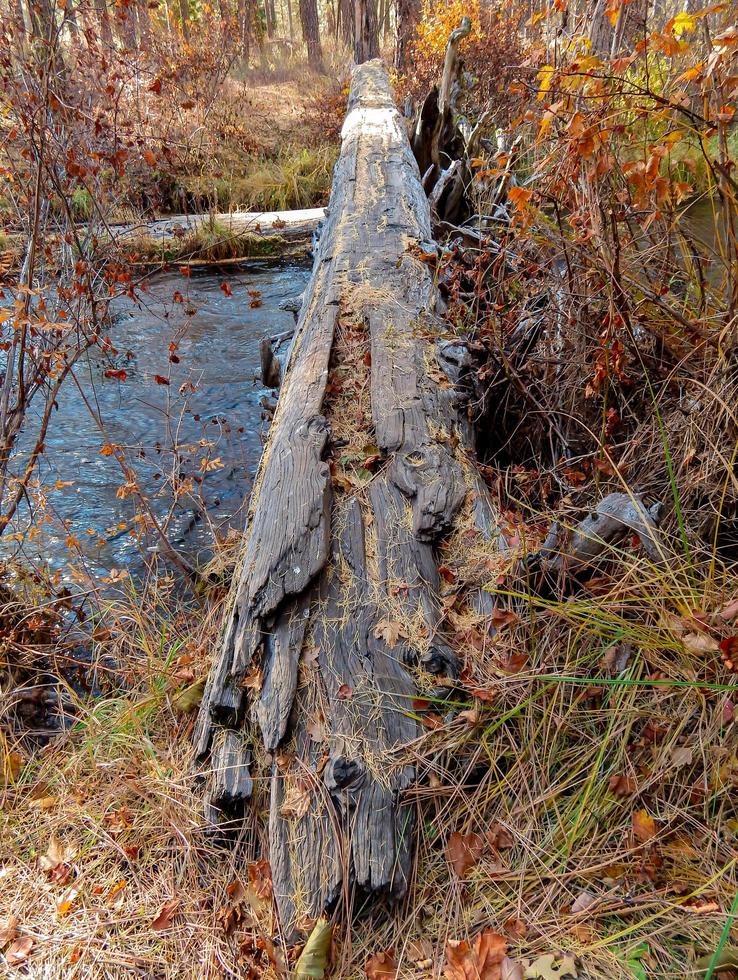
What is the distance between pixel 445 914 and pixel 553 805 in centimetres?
46

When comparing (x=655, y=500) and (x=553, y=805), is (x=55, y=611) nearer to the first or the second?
(x=553, y=805)

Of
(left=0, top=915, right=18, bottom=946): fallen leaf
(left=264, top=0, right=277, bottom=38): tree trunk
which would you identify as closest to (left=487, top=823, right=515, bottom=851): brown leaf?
(left=0, top=915, right=18, bottom=946): fallen leaf

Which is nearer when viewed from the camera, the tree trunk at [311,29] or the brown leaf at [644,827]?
the brown leaf at [644,827]

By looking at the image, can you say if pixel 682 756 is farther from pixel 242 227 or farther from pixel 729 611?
pixel 242 227

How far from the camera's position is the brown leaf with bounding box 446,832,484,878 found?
1934mm

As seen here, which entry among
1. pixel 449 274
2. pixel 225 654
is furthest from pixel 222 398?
pixel 225 654

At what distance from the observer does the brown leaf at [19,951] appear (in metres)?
1.94

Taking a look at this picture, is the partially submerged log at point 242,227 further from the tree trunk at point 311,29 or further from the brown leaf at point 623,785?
the tree trunk at point 311,29

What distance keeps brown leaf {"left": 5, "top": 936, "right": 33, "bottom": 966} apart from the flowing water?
218cm

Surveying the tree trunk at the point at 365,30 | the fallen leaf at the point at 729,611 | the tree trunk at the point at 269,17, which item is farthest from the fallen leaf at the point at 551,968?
the tree trunk at the point at 269,17

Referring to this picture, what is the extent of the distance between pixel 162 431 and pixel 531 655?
4.20 meters

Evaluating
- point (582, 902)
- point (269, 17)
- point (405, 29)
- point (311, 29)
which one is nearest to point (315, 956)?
point (582, 902)

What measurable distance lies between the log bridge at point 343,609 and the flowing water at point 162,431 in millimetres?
1342

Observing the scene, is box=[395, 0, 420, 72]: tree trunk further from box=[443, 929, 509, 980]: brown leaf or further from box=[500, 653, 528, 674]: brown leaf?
box=[443, 929, 509, 980]: brown leaf
